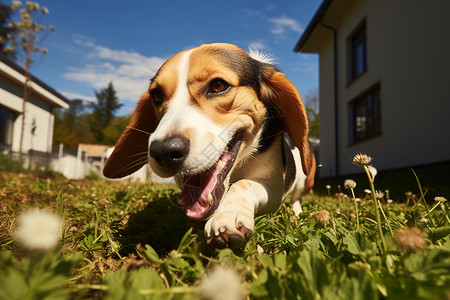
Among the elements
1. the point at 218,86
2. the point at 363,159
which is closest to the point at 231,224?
the point at 363,159

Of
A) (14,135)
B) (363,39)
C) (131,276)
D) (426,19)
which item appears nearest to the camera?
(131,276)

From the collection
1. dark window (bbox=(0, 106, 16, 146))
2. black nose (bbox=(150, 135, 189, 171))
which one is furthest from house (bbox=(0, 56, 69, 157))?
black nose (bbox=(150, 135, 189, 171))

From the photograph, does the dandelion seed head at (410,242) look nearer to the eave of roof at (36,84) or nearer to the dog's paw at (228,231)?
the dog's paw at (228,231)

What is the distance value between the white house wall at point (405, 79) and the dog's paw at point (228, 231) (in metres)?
6.85

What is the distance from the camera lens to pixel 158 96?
2.29 metres

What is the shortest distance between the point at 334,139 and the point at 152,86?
11783 mm

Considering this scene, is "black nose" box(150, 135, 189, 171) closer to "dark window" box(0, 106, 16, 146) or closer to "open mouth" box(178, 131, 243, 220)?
"open mouth" box(178, 131, 243, 220)

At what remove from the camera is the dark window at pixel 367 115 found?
10133 millimetres

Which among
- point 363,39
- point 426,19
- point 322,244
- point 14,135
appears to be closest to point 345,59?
point 363,39

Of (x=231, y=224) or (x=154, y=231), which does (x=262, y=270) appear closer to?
(x=231, y=224)

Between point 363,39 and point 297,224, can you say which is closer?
point 297,224

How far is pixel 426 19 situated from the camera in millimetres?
7141

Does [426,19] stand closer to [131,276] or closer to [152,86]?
[152,86]

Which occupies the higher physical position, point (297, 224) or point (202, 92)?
point (202, 92)
